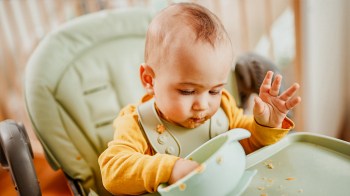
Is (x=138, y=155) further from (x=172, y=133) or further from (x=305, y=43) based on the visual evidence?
(x=305, y=43)

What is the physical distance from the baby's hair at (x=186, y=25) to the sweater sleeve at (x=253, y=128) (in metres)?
0.20

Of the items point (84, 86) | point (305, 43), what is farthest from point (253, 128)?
point (305, 43)

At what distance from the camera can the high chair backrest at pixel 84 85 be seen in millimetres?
879

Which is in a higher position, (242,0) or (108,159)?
(242,0)

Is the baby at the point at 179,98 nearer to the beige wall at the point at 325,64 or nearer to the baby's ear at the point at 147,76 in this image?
the baby's ear at the point at 147,76

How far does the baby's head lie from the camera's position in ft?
2.08

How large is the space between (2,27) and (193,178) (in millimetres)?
1564

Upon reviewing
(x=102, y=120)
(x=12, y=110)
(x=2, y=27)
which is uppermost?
(x=2, y=27)

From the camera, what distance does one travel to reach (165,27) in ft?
2.17

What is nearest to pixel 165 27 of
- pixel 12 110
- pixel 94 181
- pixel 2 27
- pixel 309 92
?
pixel 94 181

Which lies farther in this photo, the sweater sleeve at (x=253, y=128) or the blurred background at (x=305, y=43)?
the blurred background at (x=305, y=43)

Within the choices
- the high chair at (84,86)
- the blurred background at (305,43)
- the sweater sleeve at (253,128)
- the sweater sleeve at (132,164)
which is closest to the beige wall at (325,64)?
the blurred background at (305,43)

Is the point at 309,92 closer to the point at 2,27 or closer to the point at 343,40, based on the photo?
the point at 343,40

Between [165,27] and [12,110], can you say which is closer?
[165,27]
